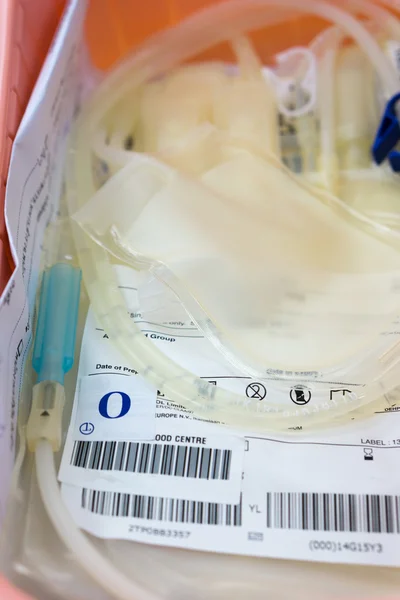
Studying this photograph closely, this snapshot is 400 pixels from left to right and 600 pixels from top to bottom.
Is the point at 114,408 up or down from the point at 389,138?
down

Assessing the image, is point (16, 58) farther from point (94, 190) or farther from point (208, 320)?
point (208, 320)

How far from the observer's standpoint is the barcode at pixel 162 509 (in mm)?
418

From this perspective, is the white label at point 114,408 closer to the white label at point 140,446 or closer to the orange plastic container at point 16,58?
the white label at point 140,446

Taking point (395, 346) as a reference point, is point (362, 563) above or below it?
below

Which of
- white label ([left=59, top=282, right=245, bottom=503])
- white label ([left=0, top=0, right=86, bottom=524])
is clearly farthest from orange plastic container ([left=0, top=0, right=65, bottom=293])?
white label ([left=59, top=282, right=245, bottom=503])

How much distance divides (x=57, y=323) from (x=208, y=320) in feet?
0.39

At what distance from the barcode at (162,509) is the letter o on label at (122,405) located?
57 millimetres

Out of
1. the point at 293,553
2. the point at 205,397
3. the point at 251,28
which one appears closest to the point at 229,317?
the point at 205,397

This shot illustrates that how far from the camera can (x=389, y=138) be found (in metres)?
0.57

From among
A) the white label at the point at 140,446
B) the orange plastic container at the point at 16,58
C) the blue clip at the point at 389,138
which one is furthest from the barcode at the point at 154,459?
the blue clip at the point at 389,138

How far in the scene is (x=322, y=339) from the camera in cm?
49

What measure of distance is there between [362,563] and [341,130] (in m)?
0.40

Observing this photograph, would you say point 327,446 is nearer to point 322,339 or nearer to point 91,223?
point 322,339

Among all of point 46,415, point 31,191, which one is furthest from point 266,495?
point 31,191
